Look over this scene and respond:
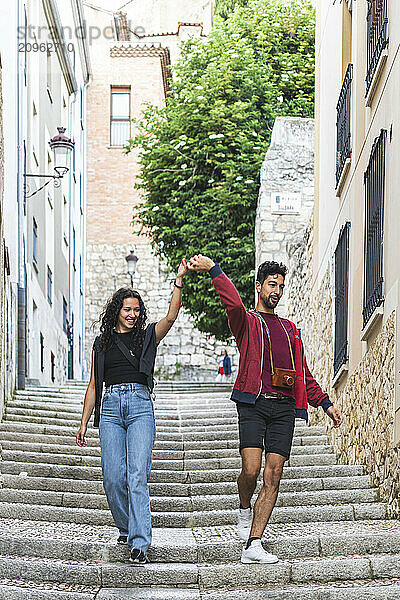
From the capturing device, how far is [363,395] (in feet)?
31.5

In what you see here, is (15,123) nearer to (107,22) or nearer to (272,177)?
(272,177)

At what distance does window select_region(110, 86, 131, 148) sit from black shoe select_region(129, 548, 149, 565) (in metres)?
31.4

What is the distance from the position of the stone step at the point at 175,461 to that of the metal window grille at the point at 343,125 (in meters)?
3.05

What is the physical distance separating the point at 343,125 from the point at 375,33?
7.73 feet

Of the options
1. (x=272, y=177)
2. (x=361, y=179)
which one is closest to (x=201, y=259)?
(x=361, y=179)

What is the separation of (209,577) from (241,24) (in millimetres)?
21243

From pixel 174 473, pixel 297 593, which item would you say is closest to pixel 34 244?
pixel 174 473

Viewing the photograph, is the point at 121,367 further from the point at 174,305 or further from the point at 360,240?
the point at 360,240

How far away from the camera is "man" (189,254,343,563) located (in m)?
6.79

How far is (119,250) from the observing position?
120 feet

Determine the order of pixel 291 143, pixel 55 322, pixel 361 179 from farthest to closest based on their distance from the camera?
pixel 55 322 < pixel 291 143 < pixel 361 179

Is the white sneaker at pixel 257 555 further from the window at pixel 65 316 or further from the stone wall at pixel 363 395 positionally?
the window at pixel 65 316

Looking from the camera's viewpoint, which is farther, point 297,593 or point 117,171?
point 117,171

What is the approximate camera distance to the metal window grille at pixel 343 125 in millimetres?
11353
